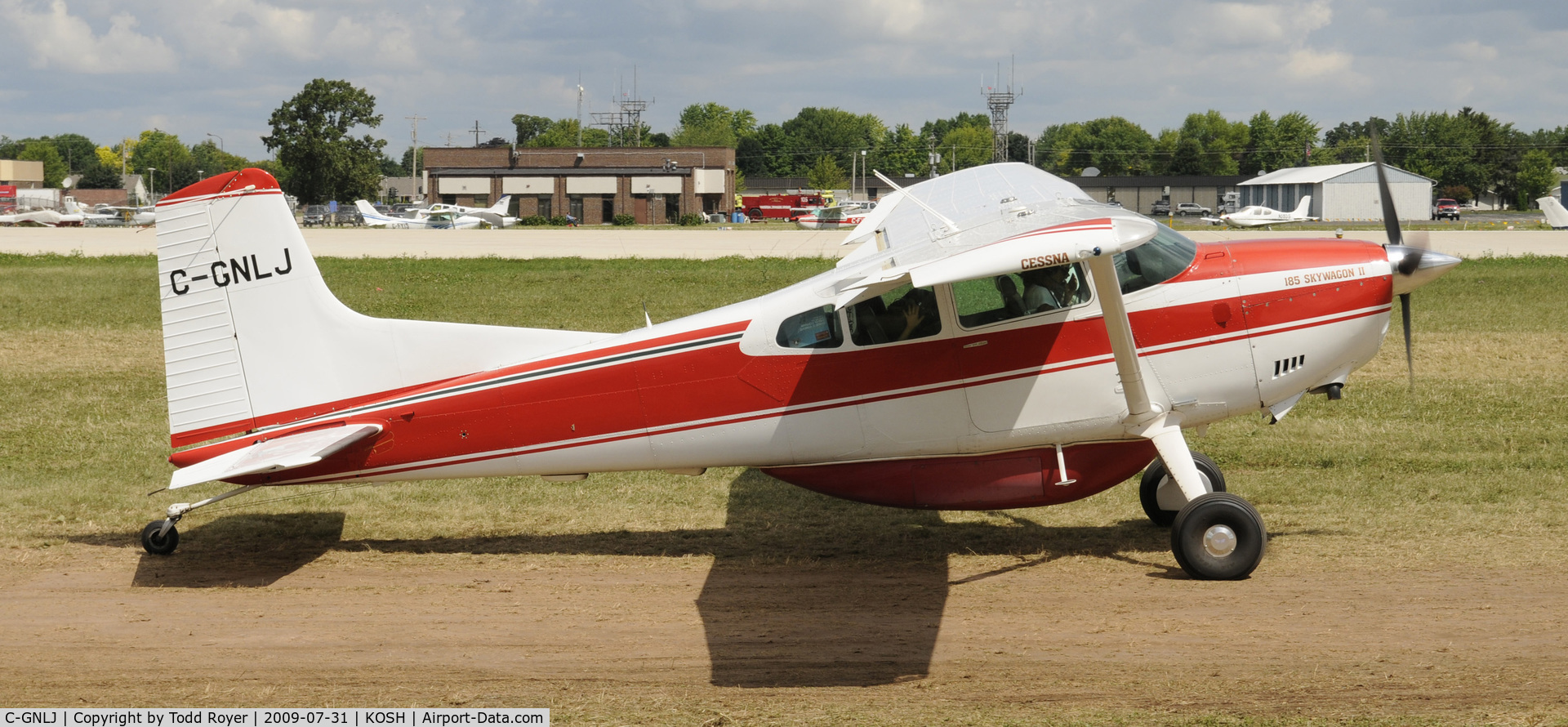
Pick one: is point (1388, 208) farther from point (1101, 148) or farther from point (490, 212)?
point (1101, 148)

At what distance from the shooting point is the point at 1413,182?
93250mm

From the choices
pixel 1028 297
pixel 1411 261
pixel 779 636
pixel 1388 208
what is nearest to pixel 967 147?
pixel 1388 208

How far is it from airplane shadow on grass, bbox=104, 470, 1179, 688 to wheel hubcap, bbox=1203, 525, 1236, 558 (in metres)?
0.52

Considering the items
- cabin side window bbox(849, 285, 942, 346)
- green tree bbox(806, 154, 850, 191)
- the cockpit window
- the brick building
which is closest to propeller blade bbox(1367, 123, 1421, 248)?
the cockpit window

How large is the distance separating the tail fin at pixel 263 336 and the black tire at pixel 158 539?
92 cm

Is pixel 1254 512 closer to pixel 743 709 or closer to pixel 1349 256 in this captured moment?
pixel 1349 256

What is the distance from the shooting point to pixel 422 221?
252ft

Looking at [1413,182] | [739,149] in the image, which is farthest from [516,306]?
[739,149]

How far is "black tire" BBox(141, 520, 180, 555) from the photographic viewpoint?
30.1 feet

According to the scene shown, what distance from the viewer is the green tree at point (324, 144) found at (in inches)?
3797

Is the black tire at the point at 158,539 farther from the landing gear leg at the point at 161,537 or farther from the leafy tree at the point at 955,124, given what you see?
the leafy tree at the point at 955,124

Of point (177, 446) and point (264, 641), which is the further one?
point (177, 446)

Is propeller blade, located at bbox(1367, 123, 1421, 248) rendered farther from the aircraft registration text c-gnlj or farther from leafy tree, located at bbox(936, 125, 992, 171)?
leafy tree, located at bbox(936, 125, 992, 171)

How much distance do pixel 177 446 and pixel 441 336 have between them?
211 centimetres
